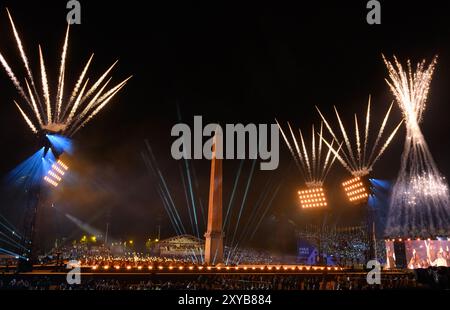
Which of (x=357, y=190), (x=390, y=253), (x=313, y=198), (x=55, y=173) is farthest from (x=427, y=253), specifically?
(x=55, y=173)

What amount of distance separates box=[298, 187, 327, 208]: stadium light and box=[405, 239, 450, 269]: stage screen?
36.5 ft

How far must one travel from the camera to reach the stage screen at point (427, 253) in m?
35.2

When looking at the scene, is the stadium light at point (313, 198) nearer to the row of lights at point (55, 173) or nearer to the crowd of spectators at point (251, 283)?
the crowd of spectators at point (251, 283)

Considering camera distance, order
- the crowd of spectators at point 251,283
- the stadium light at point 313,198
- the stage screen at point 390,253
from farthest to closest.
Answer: the stage screen at point 390,253
the stadium light at point 313,198
the crowd of spectators at point 251,283

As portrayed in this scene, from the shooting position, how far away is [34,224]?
20047 millimetres

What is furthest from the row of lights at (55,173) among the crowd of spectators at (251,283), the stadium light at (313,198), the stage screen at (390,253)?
the stage screen at (390,253)

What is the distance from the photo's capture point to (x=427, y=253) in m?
36.0

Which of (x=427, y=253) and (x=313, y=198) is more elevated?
(x=313, y=198)

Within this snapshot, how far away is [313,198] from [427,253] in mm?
13322

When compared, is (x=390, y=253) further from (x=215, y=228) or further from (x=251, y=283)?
(x=251, y=283)

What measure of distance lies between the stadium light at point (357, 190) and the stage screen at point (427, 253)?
41.0ft
